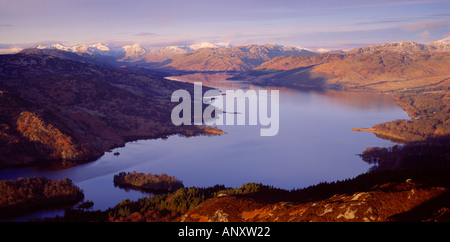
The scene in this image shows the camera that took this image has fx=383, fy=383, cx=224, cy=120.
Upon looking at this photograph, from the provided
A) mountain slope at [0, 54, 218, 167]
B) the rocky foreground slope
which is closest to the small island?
mountain slope at [0, 54, 218, 167]

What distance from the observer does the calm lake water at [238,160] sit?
43.4 m

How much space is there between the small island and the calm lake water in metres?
1.22

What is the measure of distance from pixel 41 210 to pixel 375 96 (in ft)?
433

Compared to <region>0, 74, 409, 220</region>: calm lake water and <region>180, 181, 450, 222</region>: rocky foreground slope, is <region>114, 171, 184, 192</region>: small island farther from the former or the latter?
<region>180, 181, 450, 222</region>: rocky foreground slope

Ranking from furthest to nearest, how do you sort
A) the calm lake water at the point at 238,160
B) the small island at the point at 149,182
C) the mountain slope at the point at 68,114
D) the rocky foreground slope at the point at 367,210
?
the mountain slope at the point at 68,114 < the calm lake water at the point at 238,160 < the small island at the point at 149,182 < the rocky foreground slope at the point at 367,210

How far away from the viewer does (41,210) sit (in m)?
32.8

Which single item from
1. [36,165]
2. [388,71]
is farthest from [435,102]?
[36,165]

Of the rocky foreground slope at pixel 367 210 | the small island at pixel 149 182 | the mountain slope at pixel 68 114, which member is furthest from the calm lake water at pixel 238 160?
the rocky foreground slope at pixel 367 210

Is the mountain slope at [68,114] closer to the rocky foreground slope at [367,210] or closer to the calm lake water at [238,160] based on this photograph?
the calm lake water at [238,160]

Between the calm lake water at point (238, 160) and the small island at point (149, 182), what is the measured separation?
122cm

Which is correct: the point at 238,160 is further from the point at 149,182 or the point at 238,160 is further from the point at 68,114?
the point at 68,114

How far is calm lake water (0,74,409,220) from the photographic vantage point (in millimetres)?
43438

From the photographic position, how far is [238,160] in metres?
52.7

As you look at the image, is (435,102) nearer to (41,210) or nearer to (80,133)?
(80,133)
